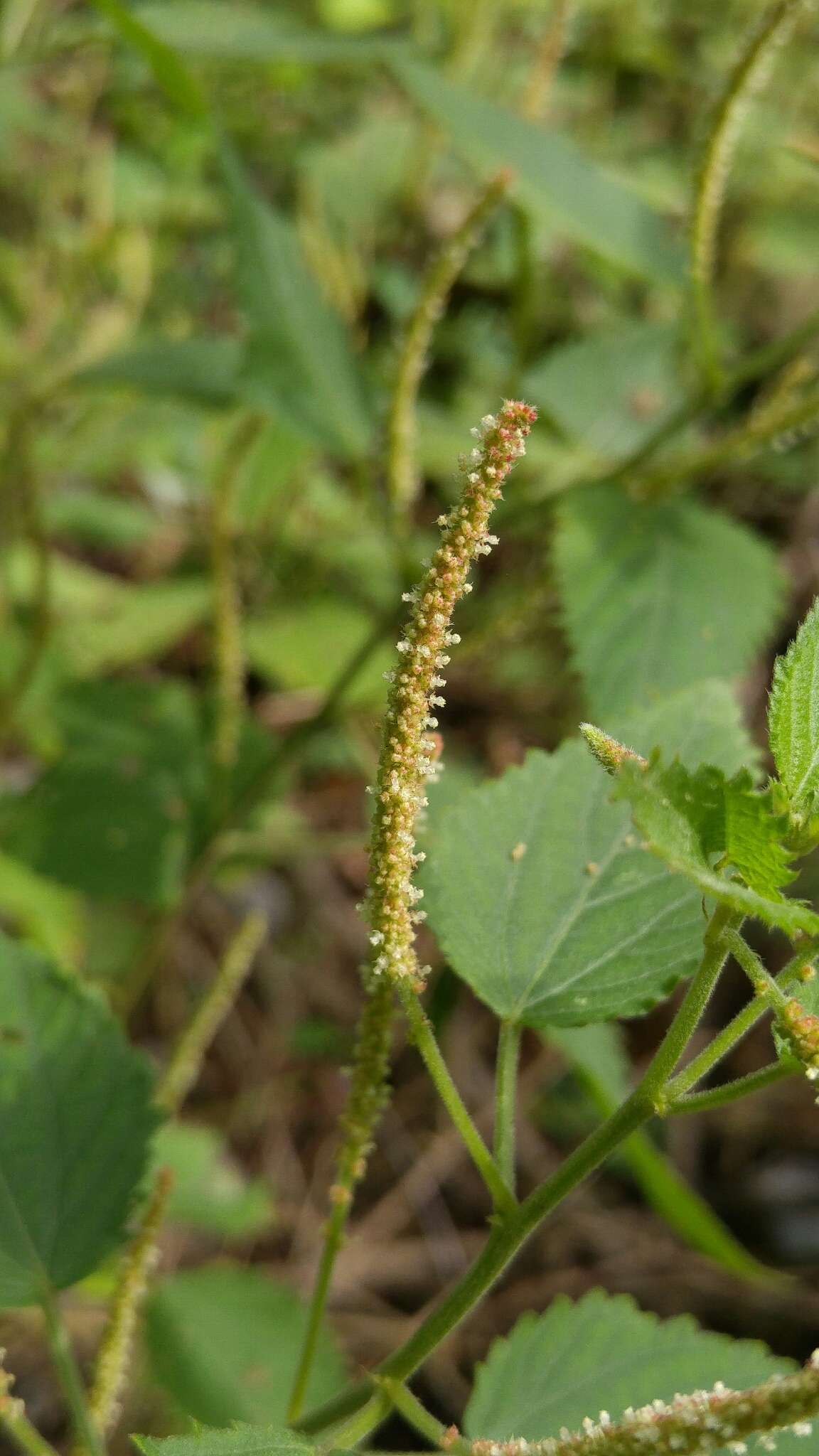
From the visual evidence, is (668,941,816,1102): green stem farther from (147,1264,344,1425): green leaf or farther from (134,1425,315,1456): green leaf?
(147,1264,344,1425): green leaf

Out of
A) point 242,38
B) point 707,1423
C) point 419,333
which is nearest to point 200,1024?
point 419,333

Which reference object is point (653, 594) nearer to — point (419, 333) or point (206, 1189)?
point (419, 333)

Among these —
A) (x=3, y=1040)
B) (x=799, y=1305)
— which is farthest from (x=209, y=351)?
(x=799, y=1305)

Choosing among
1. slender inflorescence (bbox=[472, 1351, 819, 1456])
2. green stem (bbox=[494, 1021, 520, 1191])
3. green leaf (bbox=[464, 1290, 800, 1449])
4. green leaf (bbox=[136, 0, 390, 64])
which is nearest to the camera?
slender inflorescence (bbox=[472, 1351, 819, 1456])

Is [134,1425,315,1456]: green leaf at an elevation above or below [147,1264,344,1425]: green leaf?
above

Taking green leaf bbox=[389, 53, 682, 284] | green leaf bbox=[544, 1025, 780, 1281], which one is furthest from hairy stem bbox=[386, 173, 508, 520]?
green leaf bbox=[544, 1025, 780, 1281]
